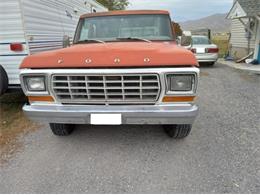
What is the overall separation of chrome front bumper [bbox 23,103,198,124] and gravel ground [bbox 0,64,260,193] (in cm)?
61

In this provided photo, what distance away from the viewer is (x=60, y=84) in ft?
9.80

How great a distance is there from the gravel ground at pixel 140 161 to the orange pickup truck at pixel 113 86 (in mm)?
598

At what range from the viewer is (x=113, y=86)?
2.88m

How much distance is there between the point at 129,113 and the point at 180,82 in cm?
71

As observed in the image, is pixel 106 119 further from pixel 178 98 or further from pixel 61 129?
pixel 61 129

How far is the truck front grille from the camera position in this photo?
283 centimetres

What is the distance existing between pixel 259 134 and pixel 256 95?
2757 mm

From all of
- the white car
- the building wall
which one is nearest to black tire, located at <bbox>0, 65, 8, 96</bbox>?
the white car

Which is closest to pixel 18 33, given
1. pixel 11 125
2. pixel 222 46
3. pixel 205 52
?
pixel 11 125

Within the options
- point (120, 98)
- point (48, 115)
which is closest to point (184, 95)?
point (120, 98)

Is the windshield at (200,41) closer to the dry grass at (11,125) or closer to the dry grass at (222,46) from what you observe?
the dry grass at (222,46)

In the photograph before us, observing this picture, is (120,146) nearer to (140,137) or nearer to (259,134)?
(140,137)

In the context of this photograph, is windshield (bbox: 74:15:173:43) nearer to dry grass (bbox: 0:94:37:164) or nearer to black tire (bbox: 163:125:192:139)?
black tire (bbox: 163:125:192:139)

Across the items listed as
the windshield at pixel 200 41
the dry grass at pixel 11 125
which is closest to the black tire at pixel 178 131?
the dry grass at pixel 11 125
